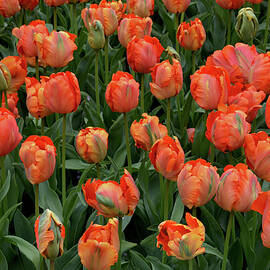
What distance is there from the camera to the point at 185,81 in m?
2.68

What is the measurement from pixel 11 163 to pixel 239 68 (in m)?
0.81

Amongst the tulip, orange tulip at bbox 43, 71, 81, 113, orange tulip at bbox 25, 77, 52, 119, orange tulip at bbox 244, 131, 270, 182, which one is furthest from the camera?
the tulip

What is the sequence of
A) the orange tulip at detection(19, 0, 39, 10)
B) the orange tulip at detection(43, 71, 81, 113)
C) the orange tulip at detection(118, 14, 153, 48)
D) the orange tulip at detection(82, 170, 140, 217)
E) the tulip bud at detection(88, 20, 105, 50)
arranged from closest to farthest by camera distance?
the orange tulip at detection(82, 170, 140, 217) < the orange tulip at detection(43, 71, 81, 113) < the tulip bud at detection(88, 20, 105, 50) < the orange tulip at detection(118, 14, 153, 48) < the orange tulip at detection(19, 0, 39, 10)

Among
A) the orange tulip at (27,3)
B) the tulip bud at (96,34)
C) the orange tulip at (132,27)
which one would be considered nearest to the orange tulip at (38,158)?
the tulip bud at (96,34)

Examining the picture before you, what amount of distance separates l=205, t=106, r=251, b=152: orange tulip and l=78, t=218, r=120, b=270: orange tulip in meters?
0.47

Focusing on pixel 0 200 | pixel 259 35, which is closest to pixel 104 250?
pixel 0 200

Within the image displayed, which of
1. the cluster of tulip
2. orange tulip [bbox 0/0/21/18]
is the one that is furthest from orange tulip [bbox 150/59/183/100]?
orange tulip [bbox 0/0/21/18]

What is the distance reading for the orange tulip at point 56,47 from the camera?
202cm

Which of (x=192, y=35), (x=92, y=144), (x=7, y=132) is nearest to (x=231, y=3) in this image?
(x=192, y=35)

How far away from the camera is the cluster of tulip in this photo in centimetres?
115

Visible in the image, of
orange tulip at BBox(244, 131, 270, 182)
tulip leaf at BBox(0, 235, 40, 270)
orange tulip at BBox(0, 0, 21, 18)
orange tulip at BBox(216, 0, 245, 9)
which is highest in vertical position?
orange tulip at BBox(244, 131, 270, 182)

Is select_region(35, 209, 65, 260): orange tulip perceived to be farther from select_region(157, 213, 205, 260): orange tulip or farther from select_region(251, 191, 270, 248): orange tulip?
select_region(251, 191, 270, 248): orange tulip

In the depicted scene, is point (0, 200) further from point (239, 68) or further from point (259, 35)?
point (259, 35)

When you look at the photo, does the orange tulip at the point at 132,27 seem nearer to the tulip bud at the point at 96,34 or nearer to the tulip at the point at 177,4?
the tulip bud at the point at 96,34
